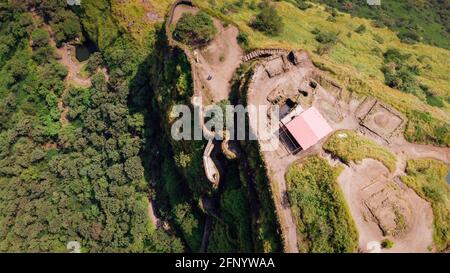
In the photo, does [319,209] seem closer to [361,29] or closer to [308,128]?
[308,128]

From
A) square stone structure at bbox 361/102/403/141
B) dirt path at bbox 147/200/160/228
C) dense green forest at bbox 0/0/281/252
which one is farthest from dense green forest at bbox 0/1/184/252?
square stone structure at bbox 361/102/403/141

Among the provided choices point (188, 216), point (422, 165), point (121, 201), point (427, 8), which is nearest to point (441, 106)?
point (422, 165)

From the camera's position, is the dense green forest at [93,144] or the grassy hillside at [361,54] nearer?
the grassy hillside at [361,54]

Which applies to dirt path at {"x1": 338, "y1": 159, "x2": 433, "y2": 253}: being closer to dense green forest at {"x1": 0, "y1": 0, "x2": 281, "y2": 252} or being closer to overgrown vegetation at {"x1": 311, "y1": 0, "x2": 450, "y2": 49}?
dense green forest at {"x1": 0, "y1": 0, "x2": 281, "y2": 252}

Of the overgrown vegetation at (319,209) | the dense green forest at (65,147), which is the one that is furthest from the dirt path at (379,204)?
the dense green forest at (65,147)

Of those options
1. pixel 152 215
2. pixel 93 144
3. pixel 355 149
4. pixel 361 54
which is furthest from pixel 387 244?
pixel 93 144

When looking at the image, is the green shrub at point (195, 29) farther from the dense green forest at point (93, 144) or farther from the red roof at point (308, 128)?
the red roof at point (308, 128)
